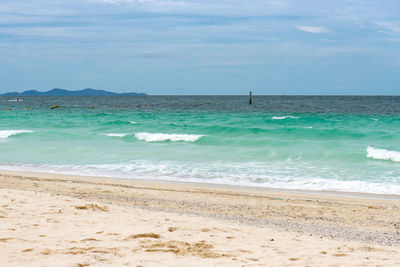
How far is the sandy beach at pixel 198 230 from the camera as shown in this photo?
218 inches

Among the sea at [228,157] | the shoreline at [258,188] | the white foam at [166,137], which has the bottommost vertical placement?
the shoreline at [258,188]

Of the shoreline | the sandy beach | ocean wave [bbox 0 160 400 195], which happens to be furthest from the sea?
the sandy beach

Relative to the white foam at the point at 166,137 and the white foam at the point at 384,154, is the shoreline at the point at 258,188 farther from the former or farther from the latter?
the white foam at the point at 166,137

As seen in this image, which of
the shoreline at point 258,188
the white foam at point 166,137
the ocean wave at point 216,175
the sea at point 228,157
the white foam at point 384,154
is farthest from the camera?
the white foam at point 166,137

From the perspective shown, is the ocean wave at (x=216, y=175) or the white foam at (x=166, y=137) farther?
the white foam at (x=166, y=137)

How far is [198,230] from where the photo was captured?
6973 mm

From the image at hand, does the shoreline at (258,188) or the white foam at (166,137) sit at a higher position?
the white foam at (166,137)

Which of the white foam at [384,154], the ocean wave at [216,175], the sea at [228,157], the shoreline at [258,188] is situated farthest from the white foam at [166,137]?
the shoreline at [258,188]

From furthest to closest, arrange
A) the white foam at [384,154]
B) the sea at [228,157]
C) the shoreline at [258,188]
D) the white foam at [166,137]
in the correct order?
the white foam at [166,137]
the white foam at [384,154]
the sea at [228,157]
the shoreline at [258,188]

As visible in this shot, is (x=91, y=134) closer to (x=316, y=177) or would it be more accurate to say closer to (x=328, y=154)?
(x=328, y=154)

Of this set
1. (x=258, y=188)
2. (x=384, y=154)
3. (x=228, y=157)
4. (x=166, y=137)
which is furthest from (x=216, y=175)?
(x=166, y=137)

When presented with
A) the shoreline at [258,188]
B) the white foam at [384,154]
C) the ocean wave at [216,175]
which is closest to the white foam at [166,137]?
the ocean wave at [216,175]

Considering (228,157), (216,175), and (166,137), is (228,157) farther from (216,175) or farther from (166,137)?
(166,137)

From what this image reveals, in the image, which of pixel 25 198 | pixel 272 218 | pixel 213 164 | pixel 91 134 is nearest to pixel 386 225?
pixel 272 218
